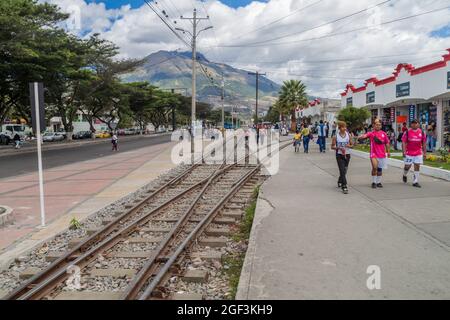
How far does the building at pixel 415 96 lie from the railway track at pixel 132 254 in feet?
45.9

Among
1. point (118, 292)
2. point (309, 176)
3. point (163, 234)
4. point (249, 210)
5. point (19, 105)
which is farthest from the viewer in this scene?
point (19, 105)

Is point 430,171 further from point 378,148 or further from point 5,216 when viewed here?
point 5,216

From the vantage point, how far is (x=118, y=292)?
5.05 metres

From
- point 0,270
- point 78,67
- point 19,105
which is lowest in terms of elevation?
point 0,270

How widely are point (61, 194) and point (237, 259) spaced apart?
7.93 m

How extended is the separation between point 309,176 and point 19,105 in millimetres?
39659

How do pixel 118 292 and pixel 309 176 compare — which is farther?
pixel 309 176

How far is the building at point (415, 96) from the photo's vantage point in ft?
68.0

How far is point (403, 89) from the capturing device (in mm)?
25344

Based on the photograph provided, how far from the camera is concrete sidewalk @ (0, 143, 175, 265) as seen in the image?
7938 mm

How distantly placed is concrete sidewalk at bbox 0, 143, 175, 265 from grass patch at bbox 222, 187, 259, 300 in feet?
10.7
